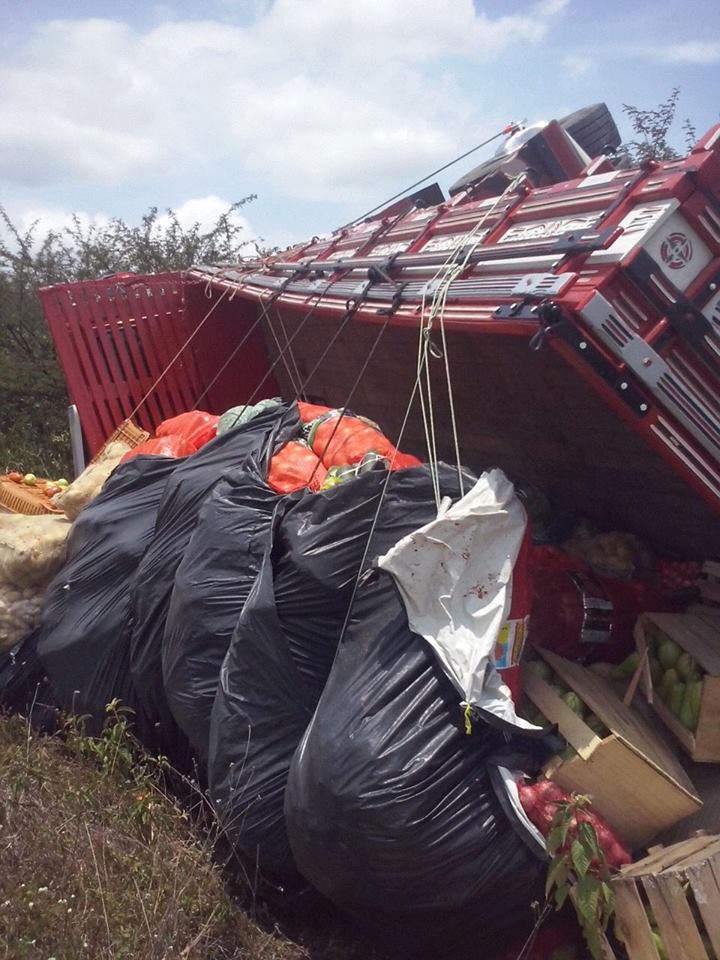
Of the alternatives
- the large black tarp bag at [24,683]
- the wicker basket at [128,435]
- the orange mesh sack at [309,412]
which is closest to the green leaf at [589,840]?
the orange mesh sack at [309,412]

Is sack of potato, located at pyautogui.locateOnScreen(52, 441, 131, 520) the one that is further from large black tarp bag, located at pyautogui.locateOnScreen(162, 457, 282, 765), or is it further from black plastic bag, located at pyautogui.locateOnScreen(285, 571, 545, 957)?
black plastic bag, located at pyautogui.locateOnScreen(285, 571, 545, 957)

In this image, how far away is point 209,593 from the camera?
2801 mm

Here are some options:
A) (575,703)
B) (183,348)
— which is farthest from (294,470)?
(183,348)

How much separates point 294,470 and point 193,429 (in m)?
1.38

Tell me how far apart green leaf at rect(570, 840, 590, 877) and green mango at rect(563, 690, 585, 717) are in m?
0.50

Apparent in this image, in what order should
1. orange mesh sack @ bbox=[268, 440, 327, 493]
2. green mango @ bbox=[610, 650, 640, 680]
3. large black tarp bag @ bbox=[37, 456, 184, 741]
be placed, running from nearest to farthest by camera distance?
green mango @ bbox=[610, 650, 640, 680]
orange mesh sack @ bbox=[268, 440, 327, 493]
large black tarp bag @ bbox=[37, 456, 184, 741]

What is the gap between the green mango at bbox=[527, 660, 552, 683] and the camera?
2.77 m

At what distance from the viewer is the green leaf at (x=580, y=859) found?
6.82 feet

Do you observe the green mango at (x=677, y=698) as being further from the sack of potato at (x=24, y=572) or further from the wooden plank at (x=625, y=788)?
the sack of potato at (x=24, y=572)

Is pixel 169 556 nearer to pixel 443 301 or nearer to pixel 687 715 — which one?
pixel 443 301

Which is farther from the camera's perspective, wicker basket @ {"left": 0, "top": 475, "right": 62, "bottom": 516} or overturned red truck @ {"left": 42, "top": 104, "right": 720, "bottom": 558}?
wicker basket @ {"left": 0, "top": 475, "right": 62, "bottom": 516}

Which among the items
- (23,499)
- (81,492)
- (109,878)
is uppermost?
(23,499)

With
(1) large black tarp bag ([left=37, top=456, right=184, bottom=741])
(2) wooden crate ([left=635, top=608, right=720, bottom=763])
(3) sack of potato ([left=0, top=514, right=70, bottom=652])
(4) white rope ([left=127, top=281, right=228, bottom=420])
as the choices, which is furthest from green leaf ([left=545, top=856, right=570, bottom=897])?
(4) white rope ([left=127, top=281, right=228, bottom=420])

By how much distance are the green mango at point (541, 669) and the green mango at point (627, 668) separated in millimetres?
255
